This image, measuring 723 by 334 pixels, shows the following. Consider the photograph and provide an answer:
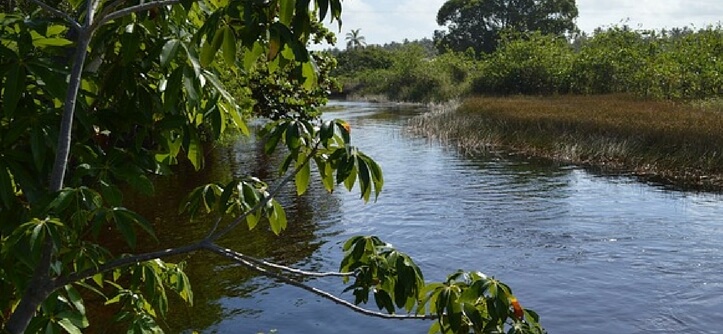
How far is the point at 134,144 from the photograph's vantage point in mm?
2533

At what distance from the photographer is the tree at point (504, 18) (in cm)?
8625

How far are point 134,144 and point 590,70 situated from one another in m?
39.2

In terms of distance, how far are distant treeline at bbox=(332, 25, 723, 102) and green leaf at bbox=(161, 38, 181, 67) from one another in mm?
30185

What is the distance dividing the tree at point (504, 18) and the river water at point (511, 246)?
6829 cm

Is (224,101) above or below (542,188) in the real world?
above

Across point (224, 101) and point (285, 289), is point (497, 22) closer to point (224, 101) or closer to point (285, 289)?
point (285, 289)

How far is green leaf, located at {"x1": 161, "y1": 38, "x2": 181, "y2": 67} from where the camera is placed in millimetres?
2234

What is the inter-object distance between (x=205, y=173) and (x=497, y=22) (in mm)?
72296

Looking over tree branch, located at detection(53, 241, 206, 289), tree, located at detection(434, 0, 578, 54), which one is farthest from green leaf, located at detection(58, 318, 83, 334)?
tree, located at detection(434, 0, 578, 54)

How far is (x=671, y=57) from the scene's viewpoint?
1432 inches

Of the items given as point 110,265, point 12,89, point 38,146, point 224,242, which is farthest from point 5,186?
point 224,242

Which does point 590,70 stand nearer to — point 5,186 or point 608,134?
point 608,134

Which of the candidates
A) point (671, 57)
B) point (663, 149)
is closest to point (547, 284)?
point (663, 149)

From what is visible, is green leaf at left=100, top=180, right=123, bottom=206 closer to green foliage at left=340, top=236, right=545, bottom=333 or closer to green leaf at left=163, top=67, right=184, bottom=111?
green leaf at left=163, top=67, right=184, bottom=111
